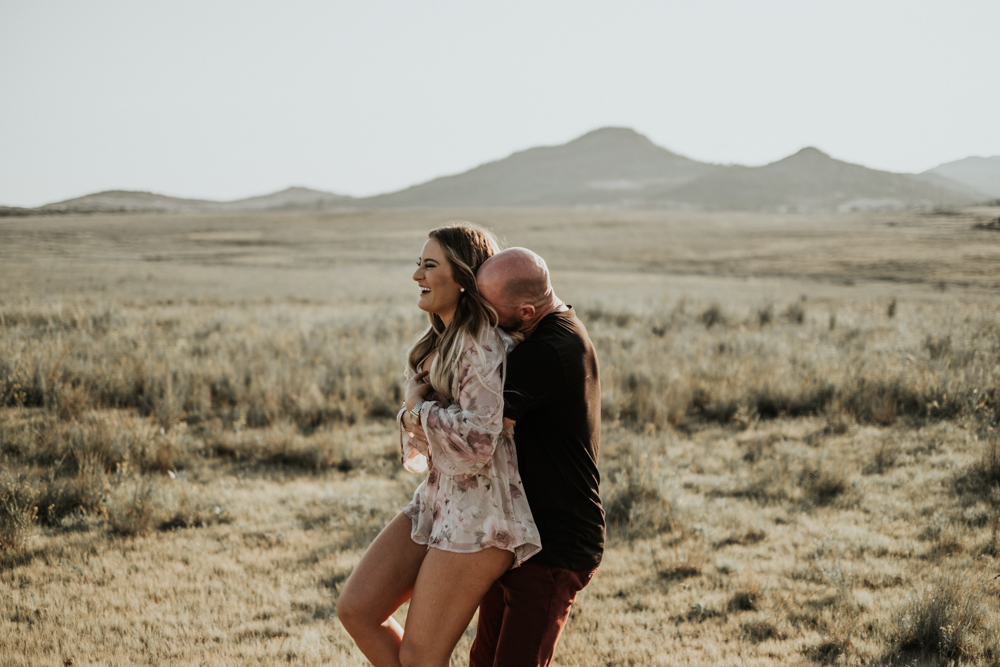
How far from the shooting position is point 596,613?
3949 mm

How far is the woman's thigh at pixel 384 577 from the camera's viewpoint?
2.31 metres

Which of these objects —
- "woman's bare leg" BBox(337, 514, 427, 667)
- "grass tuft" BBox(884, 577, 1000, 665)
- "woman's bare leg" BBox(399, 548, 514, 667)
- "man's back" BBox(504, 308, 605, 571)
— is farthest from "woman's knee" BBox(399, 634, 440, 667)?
"grass tuft" BBox(884, 577, 1000, 665)

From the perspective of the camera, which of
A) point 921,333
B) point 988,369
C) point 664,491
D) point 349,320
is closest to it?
point 664,491

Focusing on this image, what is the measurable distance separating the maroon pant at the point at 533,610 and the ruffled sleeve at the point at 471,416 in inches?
17.6

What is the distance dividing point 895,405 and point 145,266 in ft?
83.8

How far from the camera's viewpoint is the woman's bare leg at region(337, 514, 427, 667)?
231 cm

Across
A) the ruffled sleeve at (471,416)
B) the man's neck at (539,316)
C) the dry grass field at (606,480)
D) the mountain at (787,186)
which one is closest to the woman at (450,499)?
the ruffled sleeve at (471,416)

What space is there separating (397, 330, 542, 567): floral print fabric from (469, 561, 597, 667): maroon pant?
9 cm

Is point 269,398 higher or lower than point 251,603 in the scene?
higher

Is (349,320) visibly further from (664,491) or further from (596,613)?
(596,613)

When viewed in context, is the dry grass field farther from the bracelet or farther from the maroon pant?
the bracelet

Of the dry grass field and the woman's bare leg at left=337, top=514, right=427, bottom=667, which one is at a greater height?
the woman's bare leg at left=337, top=514, right=427, bottom=667

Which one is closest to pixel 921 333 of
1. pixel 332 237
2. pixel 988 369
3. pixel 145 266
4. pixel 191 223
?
pixel 988 369

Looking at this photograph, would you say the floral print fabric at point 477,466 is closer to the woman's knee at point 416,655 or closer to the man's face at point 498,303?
the man's face at point 498,303
